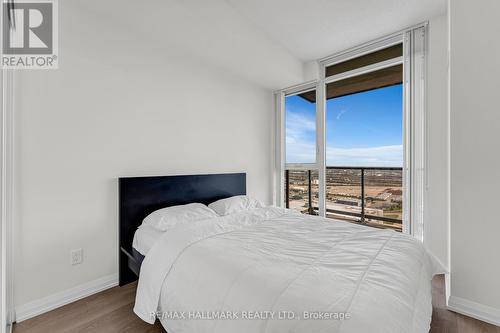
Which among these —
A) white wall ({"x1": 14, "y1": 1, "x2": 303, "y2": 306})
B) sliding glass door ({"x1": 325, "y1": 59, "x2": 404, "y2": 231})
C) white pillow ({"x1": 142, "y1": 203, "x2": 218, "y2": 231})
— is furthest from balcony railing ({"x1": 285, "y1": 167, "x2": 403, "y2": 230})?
white pillow ({"x1": 142, "y1": 203, "x2": 218, "y2": 231})

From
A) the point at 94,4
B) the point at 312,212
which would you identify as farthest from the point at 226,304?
the point at 312,212

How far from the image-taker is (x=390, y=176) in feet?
11.9

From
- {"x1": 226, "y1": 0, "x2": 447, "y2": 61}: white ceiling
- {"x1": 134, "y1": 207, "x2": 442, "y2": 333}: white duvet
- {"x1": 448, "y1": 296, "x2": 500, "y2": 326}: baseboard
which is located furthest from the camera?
{"x1": 226, "y1": 0, "x2": 447, "y2": 61}: white ceiling

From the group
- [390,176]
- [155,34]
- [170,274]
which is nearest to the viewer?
[170,274]

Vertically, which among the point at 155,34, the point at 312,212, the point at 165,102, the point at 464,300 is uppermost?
the point at 155,34

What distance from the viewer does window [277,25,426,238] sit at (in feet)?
9.09

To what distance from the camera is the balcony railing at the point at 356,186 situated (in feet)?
12.1

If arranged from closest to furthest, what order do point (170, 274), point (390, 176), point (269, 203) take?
point (170, 274), point (390, 176), point (269, 203)

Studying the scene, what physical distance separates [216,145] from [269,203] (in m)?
1.41

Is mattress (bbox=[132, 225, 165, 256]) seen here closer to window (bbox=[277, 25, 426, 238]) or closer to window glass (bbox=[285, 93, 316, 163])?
window (bbox=[277, 25, 426, 238])

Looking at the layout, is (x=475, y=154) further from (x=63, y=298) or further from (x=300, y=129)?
(x=63, y=298)

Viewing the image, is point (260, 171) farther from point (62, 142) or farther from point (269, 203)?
point (62, 142)

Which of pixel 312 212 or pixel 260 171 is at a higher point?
pixel 260 171

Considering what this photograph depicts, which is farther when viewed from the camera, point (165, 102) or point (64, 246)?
point (165, 102)
